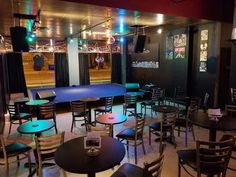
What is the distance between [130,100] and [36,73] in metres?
9.55

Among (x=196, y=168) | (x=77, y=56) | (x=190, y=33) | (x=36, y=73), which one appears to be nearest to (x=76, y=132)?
(x=196, y=168)

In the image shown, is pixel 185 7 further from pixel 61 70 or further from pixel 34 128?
pixel 61 70

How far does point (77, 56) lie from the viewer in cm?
1101

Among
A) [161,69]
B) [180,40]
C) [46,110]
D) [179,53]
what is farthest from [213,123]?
[161,69]

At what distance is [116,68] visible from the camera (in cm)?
1179

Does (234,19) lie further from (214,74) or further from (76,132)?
(76,132)

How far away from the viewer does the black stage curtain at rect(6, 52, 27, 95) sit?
9.28m

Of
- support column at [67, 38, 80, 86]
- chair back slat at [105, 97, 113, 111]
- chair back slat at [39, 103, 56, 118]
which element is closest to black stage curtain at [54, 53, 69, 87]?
support column at [67, 38, 80, 86]

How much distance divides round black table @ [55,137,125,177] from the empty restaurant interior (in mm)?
11

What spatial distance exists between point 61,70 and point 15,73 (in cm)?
222

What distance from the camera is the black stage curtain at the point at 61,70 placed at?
35.0ft

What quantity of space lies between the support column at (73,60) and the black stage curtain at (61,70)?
21cm

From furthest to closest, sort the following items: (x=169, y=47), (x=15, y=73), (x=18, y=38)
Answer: (x=15, y=73), (x=169, y=47), (x=18, y=38)

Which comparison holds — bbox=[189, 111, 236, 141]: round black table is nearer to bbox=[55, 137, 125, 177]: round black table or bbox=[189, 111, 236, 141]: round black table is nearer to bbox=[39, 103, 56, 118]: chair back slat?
bbox=[55, 137, 125, 177]: round black table
